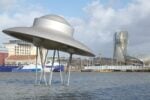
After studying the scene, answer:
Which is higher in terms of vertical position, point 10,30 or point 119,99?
point 10,30

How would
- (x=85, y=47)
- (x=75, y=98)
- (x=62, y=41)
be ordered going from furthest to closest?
(x=85, y=47) < (x=62, y=41) < (x=75, y=98)

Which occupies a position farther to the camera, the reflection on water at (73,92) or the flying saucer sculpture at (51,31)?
the flying saucer sculpture at (51,31)

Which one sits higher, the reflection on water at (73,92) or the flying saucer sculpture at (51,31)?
the flying saucer sculpture at (51,31)

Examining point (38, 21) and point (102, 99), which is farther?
point (38, 21)

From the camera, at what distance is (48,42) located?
6372 cm

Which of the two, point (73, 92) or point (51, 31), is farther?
point (51, 31)

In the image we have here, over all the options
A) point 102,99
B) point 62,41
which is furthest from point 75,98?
point 62,41

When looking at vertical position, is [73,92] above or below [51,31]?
below

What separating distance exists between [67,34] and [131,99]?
18892 mm

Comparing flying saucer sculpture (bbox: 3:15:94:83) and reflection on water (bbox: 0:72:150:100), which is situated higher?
flying saucer sculpture (bbox: 3:15:94:83)

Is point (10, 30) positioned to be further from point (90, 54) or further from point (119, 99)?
point (119, 99)

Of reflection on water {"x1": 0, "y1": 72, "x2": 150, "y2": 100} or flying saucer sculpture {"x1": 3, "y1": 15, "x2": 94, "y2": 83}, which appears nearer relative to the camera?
reflection on water {"x1": 0, "y1": 72, "x2": 150, "y2": 100}

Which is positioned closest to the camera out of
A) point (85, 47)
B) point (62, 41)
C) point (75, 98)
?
point (75, 98)

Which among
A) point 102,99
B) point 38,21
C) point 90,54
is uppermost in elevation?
point 38,21
